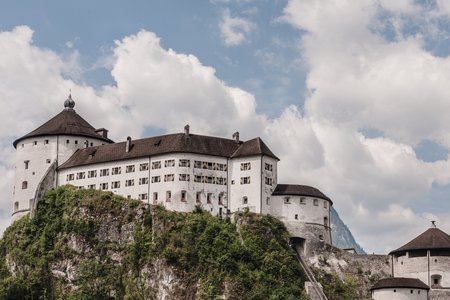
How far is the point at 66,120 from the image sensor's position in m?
118

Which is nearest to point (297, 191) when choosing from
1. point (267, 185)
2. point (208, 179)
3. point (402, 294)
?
point (267, 185)

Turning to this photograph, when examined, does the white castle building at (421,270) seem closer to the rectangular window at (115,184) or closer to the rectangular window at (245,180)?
the rectangular window at (245,180)

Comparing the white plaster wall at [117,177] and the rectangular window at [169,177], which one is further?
the white plaster wall at [117,177]

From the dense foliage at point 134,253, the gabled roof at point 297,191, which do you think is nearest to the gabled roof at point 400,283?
the dense foliage at point 134,253

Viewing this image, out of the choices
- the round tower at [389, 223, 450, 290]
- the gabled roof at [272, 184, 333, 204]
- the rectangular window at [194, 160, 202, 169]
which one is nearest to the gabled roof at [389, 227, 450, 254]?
the round tower at [389, 223, 450, 290]

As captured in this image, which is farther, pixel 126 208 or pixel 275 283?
pixel 126 208

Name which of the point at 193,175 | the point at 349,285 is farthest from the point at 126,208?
the point at 349,285

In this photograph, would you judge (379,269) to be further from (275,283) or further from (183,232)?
(183,232)

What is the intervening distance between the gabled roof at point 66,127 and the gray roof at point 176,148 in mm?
5519

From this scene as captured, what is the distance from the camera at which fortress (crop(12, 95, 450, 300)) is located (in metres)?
99.0

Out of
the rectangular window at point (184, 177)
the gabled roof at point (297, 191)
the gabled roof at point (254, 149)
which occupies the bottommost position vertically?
the gabled roof at point (297, 191)

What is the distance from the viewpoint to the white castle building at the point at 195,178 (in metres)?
103

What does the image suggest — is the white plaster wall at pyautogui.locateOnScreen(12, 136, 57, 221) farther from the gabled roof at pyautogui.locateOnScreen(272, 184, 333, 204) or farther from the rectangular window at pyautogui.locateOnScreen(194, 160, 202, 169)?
the gabled roof at pyautogui.locateOnScreen(272, 184, 333, 204)

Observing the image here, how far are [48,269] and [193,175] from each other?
69.4ft
